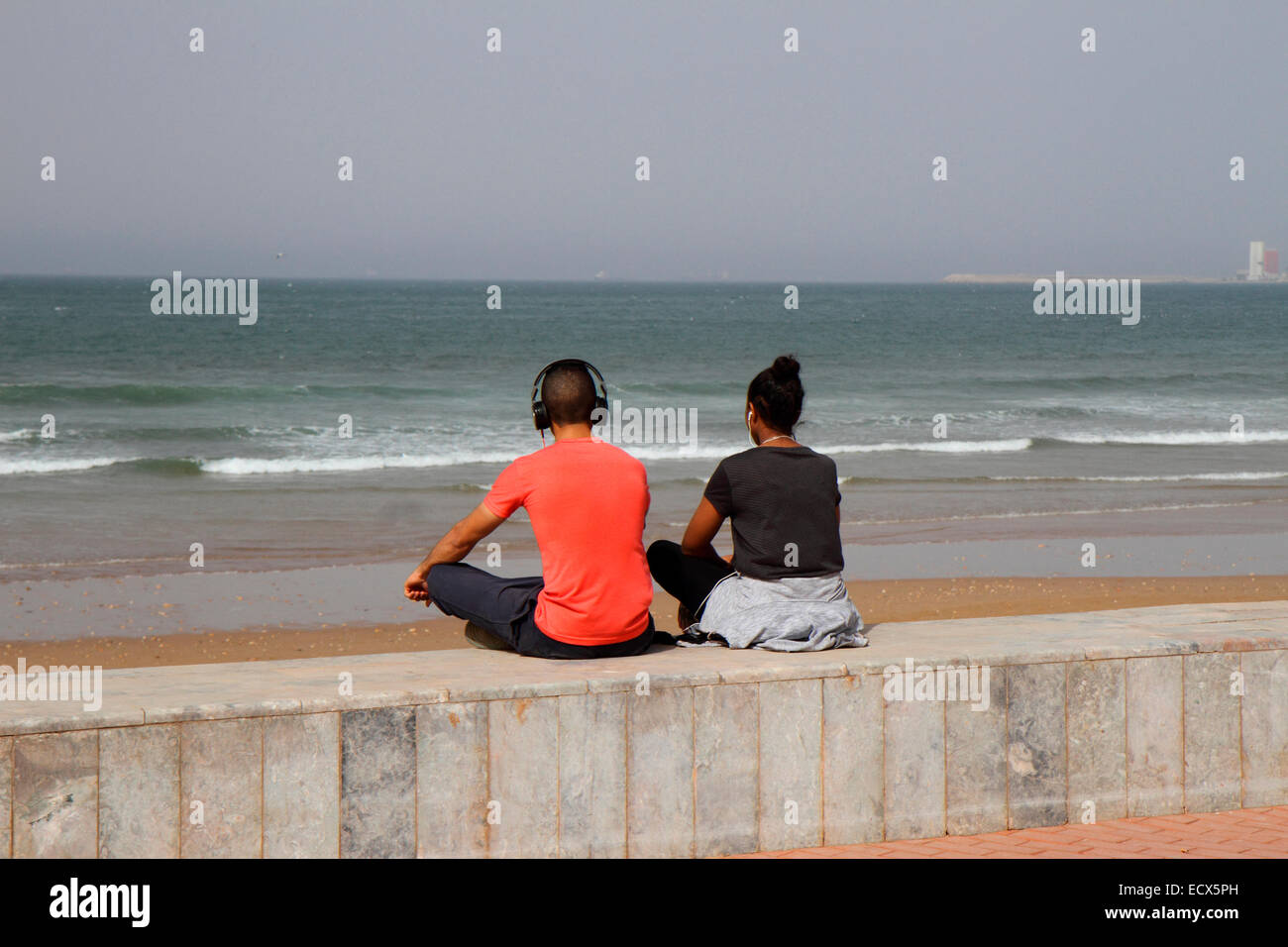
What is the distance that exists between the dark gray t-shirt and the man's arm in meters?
0.91

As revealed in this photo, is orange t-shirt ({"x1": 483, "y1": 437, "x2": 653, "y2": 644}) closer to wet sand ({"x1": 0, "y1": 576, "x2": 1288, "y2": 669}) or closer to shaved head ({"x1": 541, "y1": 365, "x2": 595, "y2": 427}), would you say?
shaved head ({"x1": 541, "y1": 365, "x2": 595, "y2": 427})

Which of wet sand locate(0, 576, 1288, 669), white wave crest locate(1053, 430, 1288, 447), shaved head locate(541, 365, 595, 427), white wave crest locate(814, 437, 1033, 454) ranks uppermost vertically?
white wave crest locate(1053, 430, 1288, 447)

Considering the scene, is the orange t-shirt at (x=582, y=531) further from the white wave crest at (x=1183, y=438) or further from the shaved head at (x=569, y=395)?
the white wave crest at (x=1183, y=438)

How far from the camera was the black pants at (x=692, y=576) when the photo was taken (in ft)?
17.2

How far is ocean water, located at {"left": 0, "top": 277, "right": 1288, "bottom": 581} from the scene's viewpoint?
1434 centimetres

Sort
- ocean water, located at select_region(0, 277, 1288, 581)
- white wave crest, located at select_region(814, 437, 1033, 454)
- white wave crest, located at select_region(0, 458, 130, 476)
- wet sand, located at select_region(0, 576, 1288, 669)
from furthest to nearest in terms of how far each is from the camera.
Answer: white wave crest, located at select_region(814, 437, 1033, 454), white wave crest, located at select_region(0, 458, 130, 476), ocean water, located at select_region(0, 277, 1288, 581), wet sand, located at select_region(0, 576, 1288, 669)

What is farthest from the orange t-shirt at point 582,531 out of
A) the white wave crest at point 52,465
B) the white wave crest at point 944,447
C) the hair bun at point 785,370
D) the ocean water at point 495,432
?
the white wave crest at point 944,447

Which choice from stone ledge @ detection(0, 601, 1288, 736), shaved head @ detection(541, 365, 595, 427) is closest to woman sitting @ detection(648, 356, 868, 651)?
stone ledge @ detection(0, 601, 1288, 736)

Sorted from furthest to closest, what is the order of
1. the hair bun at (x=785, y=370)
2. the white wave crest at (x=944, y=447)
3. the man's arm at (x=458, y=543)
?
the white wave crest at (x=944, y=447), the hair bun at (x=785, y=370), the man's arm at (x=458, y=543)

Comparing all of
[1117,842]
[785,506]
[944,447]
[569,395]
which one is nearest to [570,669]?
[569,395]

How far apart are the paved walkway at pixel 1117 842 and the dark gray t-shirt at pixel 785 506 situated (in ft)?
3.60

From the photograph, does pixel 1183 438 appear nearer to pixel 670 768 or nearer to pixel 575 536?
pixel 575 536

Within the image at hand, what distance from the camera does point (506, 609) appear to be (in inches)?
184

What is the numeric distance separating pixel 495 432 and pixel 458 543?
2065cm
